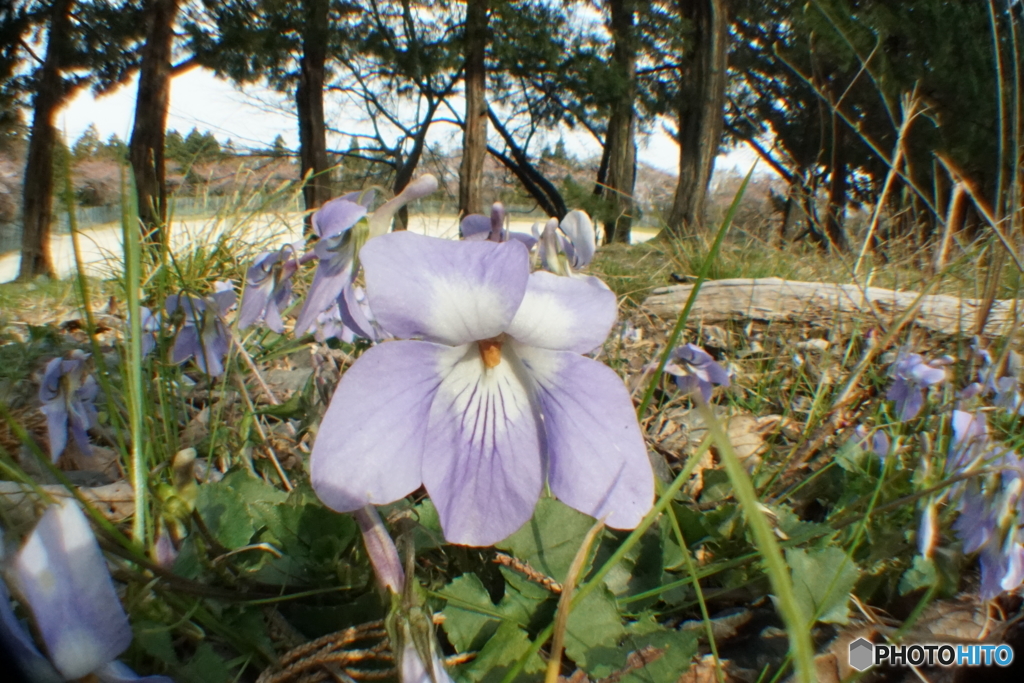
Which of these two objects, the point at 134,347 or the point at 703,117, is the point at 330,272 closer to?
the point at 134,347

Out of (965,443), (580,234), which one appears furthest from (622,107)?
(580,234)

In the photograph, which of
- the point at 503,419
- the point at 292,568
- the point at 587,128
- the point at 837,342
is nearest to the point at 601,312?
the point at 503,419

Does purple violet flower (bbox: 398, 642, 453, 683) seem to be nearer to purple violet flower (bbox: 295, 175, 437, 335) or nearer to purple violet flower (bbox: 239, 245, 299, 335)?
purple violet flower (bbox: 295, 175, 437, 335)

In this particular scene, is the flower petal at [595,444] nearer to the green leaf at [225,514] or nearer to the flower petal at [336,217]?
the flower petal at [336,217]

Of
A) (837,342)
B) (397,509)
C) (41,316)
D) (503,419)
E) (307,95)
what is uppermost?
(307,95)

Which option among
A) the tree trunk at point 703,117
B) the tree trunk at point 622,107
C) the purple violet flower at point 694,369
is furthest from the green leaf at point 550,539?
the tree trunk at point 622,107

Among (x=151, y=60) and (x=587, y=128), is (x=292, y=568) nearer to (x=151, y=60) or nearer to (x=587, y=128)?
(x=151, y=60)
